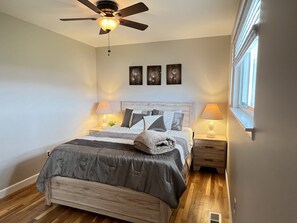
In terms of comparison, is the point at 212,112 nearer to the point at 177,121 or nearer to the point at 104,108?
the point at 177,121

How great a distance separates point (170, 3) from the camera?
212 centimetres

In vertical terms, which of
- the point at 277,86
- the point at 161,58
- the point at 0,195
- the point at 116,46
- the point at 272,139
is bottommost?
the point at 0,195

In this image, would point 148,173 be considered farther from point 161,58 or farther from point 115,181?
point 161,58

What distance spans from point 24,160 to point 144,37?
2.76 m

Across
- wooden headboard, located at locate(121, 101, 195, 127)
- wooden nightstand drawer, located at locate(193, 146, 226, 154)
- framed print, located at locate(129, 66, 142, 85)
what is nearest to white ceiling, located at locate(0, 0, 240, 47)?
framed print, located at locate(129, 66, 142, 85)

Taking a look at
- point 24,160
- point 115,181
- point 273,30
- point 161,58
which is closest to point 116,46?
point 161,58

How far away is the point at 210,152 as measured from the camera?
10.4 ft

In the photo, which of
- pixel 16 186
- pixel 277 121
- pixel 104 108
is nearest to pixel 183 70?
pixel 104 108

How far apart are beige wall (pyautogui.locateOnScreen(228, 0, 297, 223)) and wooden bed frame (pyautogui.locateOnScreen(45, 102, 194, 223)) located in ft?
3.52

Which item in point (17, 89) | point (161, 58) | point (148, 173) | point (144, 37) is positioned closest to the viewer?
point (148, 173)

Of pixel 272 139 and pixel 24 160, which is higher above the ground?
pixel 272 139

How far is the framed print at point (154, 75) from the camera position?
380 centimetres

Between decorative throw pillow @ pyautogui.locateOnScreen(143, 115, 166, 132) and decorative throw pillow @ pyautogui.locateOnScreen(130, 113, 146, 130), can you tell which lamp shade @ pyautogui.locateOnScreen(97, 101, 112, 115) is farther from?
decorative throw pillow @ pyautogui.locateOnScreen(143, 115, 166, 132)

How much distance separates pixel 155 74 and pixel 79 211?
105 inches
